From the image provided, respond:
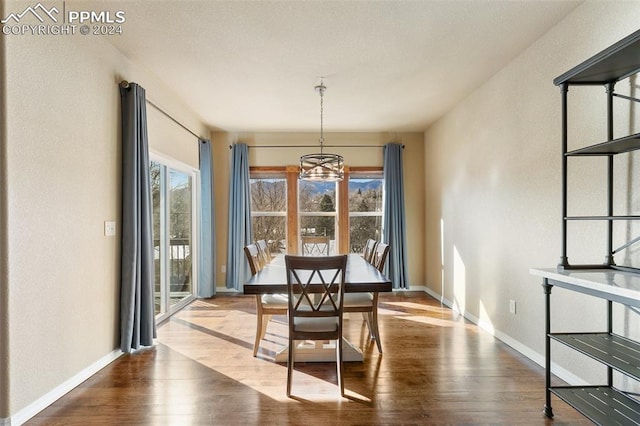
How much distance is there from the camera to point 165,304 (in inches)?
166

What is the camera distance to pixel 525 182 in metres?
3.04

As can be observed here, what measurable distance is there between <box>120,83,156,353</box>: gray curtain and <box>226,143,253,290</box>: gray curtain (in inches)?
89.5

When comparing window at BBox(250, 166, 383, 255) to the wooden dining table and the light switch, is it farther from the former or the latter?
the light switch

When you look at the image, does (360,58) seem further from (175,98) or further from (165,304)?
(165,304)

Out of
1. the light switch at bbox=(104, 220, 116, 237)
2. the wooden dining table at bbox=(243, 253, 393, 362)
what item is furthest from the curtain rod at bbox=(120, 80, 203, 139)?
the wooden dining table at bbox=(243, 253, 393, 362)

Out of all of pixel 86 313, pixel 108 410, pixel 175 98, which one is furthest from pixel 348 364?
pixel 175 98

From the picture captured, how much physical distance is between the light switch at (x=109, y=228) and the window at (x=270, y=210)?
290 cm

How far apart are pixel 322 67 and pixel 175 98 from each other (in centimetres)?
193

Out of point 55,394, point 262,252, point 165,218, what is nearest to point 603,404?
point 262,252

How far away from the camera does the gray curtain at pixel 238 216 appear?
552 centimetres

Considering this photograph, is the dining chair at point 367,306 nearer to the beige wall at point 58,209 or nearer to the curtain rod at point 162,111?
the beige wall at point 58,209

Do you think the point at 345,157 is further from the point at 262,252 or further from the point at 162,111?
the point at 162,111

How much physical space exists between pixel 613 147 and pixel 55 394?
3699mm

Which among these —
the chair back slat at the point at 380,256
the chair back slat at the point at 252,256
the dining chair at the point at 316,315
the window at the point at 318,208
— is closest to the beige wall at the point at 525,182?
the chair back slat at the point at 380,256
